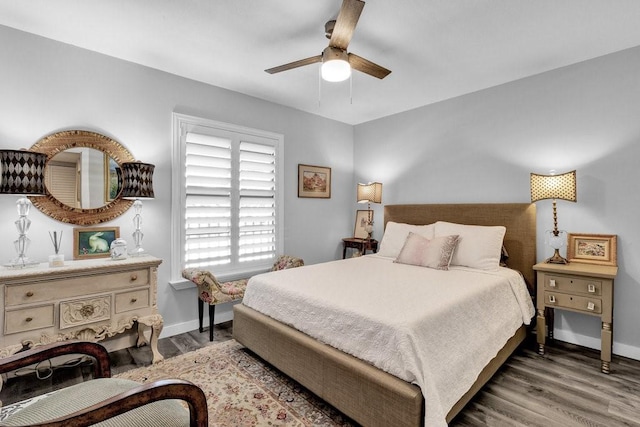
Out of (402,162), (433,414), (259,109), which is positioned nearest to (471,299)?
(433,414)

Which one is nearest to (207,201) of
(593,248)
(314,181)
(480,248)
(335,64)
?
(314,181)

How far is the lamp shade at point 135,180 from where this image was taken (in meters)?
2.78

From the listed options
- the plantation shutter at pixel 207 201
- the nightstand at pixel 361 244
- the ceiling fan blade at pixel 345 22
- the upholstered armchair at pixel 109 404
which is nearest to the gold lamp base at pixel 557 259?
the nightstand at pixel 361 244

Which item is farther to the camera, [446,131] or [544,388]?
[446,131]

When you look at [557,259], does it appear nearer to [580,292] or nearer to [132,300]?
[580,292]

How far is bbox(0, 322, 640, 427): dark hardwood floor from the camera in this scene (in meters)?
1.93

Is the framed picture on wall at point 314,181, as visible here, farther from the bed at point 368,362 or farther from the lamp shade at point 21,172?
the lamp shade at point 21,172

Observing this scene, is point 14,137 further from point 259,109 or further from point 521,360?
point 521,360

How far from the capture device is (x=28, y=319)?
6.92 feet

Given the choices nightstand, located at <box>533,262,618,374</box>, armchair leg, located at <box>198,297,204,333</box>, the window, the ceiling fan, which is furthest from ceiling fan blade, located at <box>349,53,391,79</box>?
armchair leg, located at <box>198,297,204,333</box>

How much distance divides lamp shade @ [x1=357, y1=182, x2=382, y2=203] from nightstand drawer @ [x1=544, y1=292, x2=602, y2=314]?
2248 mm

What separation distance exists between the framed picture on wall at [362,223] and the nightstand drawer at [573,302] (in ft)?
7.79

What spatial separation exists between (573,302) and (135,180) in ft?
12.8

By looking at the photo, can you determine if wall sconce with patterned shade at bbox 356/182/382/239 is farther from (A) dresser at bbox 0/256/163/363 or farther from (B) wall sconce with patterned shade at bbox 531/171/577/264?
(A) dresser at bbox 0/256/163/363
